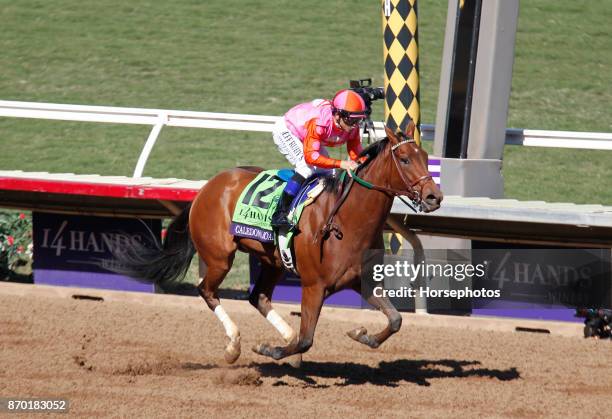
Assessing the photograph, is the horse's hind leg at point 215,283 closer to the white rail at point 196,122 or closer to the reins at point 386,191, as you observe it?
the reins at point 386,191

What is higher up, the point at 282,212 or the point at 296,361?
the point at 282,212

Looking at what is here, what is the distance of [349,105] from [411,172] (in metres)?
0.56

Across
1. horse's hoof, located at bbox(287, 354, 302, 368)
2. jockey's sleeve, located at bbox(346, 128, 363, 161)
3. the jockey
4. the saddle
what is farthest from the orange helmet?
horse's hoof, located at bbox(287, 354, 302, 368)

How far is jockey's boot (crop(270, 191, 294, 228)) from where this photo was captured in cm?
629

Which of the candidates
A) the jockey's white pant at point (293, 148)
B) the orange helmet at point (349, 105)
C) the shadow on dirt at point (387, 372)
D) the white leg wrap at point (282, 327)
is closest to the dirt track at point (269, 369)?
the shadow on dirt at point (387, 372)

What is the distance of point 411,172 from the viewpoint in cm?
579

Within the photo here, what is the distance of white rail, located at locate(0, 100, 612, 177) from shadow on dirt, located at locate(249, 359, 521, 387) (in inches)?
78.9

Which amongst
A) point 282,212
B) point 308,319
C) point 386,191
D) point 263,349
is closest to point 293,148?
point 282,212

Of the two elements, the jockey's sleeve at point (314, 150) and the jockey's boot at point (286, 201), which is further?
the jockey's boot at point (286, 201)

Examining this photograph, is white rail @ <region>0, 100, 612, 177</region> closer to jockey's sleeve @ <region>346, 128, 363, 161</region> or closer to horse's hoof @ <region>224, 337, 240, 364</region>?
jockey's sleeve @ <region>346, 128, 363, 161</region>

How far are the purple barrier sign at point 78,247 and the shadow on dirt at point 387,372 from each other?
2748 mm

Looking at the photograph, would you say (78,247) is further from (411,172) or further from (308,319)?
(411,172)

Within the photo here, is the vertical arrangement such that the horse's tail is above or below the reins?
below

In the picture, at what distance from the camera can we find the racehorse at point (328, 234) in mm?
5867
